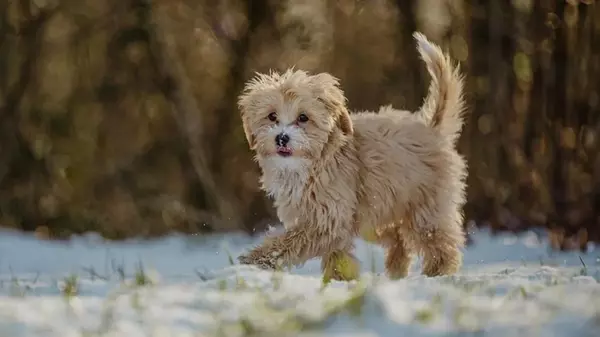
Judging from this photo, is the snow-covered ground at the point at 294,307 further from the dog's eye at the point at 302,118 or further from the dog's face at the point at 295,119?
the dog's eye at the point at 302,118

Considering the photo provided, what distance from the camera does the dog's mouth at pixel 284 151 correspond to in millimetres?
5520

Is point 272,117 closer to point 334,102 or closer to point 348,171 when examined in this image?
point 334,102

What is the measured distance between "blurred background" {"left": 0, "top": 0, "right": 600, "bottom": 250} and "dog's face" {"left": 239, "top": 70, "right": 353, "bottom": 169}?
3618mm

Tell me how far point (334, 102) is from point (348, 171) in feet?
1.40

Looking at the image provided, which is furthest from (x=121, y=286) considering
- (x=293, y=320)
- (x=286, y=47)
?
(x=286, y=47)

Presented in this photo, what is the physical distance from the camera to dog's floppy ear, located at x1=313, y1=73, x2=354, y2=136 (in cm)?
569

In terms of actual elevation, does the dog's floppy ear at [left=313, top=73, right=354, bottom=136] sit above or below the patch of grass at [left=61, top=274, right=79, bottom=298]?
above

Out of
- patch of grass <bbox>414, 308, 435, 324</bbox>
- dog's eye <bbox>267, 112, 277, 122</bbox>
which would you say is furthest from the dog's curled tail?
patch of grass <bbox>414, 308, 435, 324</bbox>

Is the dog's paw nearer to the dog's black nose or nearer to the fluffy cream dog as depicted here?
the fluffy cream dog

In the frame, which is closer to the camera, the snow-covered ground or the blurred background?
the snow-covered ground

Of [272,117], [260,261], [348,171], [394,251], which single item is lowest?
[394,251]

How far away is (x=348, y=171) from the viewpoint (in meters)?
5.69

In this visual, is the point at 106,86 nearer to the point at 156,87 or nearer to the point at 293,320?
the point at 156,87

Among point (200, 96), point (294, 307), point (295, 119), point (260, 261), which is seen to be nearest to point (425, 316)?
point (294, 307)
